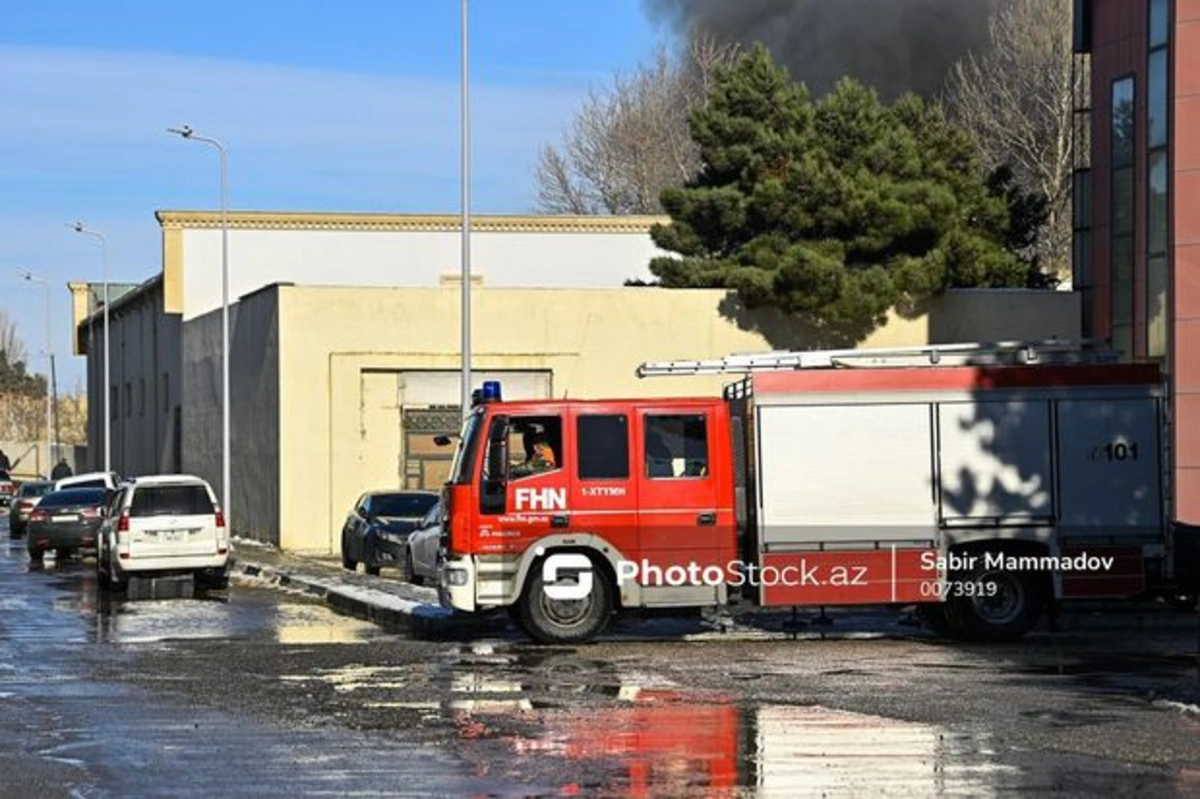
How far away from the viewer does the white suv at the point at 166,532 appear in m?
30.0

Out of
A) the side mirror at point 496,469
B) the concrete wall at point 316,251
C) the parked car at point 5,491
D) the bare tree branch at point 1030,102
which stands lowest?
the parked car at point 5,491

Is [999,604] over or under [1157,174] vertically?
under

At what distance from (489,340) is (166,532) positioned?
1281cm

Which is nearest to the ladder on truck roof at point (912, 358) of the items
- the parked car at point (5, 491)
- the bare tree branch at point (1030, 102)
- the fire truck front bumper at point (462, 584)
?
the fire truck front bumper at point (462, 584)

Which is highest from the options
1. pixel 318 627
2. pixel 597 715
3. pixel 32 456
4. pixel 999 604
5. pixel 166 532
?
pixel 166 532

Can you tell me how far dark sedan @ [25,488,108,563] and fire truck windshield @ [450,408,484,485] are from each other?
2138 centimetres

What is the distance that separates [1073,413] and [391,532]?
15333mm

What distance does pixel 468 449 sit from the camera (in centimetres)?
1989

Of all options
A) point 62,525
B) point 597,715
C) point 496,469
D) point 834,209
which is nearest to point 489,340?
point 834,209

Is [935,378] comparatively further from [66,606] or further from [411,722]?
[66,606]

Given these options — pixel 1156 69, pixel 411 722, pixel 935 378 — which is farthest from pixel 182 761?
pixel 1156 69

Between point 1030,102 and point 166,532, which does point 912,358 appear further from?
point 1030,102

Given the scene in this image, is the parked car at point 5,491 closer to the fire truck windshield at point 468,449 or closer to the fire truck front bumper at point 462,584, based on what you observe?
the fire truck windshield at point 468,449

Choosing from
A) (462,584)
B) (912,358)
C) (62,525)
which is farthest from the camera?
(62,525)
